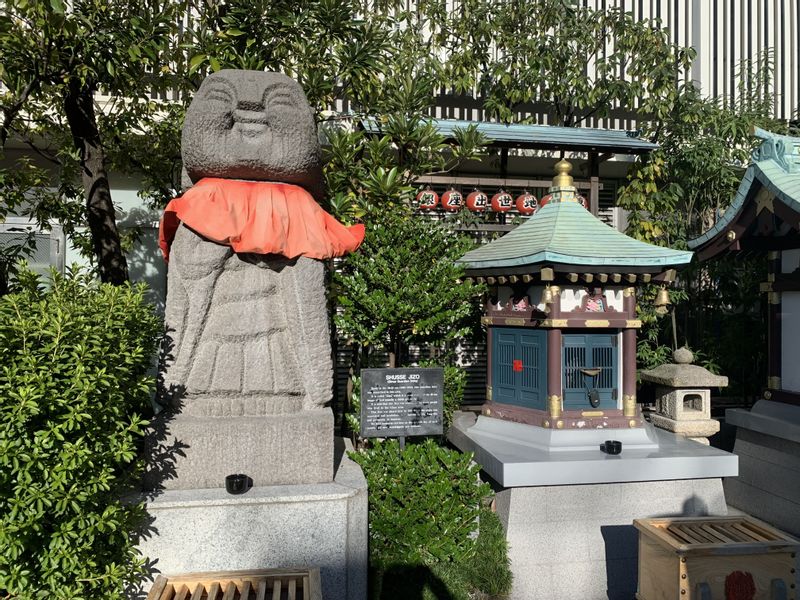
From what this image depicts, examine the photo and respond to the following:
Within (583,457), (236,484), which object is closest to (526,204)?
(583,457)

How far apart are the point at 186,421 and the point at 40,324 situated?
4.69 ft

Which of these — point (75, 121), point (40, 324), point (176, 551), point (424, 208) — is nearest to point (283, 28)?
point (75, 121)

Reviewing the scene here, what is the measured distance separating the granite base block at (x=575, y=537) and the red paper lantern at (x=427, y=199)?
16.2ft

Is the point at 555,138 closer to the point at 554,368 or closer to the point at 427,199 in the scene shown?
the point at 427,199

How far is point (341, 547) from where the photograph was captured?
4.17 meters

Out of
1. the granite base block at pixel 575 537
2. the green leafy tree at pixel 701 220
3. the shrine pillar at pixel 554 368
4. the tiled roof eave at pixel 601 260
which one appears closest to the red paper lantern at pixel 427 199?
the tiled roof eave at pixel 601 260

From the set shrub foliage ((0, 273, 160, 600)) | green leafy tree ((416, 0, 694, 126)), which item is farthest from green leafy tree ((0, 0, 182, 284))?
green leafy tree ((416, 0, 694, 126))

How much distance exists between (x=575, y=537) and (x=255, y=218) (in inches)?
173

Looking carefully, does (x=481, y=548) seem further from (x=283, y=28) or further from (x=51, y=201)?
(x=51, y=201)

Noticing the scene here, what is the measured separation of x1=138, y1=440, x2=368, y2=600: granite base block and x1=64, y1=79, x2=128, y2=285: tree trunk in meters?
3.46

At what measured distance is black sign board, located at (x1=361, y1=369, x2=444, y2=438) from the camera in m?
5.26

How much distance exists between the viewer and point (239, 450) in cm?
436

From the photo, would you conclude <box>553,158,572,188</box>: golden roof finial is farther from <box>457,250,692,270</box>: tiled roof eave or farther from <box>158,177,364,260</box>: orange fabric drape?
<box>158,177,364,260</box>: orange fabric drape

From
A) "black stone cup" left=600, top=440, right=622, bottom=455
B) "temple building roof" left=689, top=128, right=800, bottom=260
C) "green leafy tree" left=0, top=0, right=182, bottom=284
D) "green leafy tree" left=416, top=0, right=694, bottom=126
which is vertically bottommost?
"black stone cup" left=600, top=440, right=622, bottom=455
